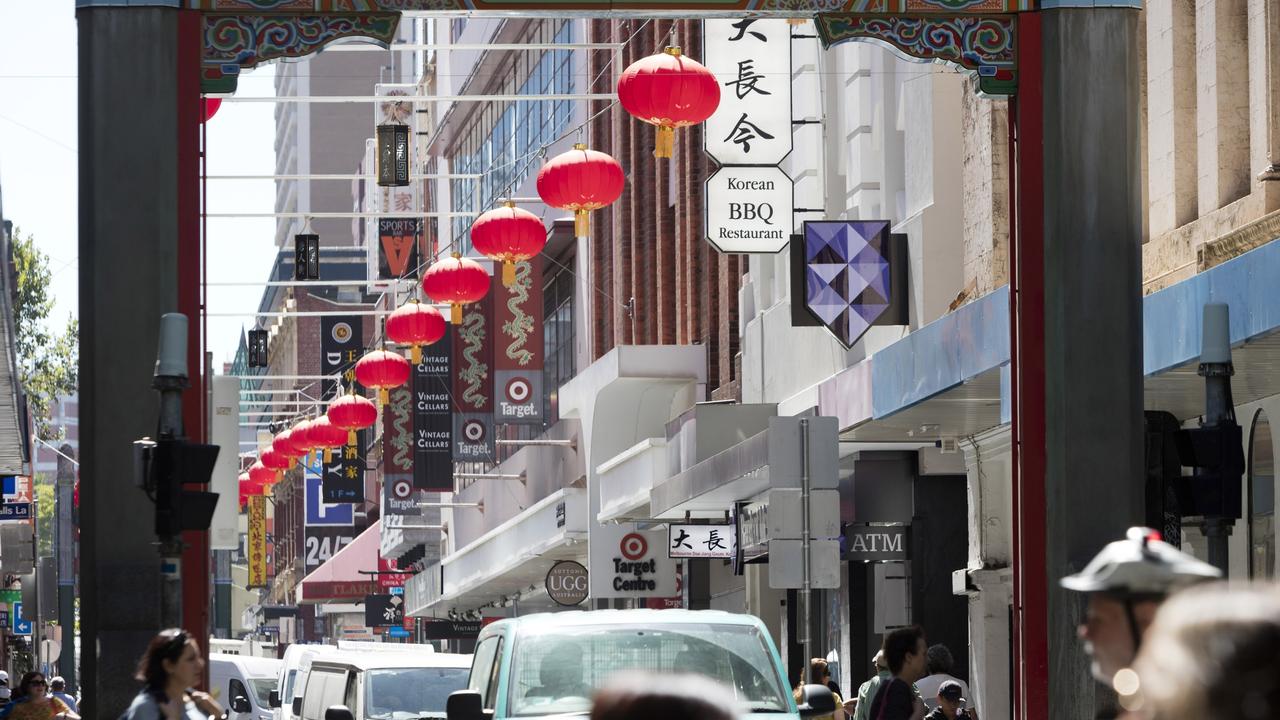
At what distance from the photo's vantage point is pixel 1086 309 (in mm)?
13883

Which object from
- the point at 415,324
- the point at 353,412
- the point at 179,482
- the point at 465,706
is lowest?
the point at 465,706

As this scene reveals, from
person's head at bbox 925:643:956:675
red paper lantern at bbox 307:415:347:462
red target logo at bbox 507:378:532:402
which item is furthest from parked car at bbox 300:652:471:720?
red paper lantern at bbox 307:415:347:462

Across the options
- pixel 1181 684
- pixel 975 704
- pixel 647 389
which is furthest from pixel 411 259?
pixel 1181 684

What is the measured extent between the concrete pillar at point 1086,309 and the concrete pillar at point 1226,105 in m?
3.91

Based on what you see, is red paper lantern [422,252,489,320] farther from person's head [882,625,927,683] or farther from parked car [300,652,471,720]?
person's head [882,625,927,683]

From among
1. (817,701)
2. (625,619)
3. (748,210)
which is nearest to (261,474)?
(748,210)

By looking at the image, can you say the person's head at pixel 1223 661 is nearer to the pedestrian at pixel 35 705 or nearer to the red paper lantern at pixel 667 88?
the pedestrian at pixel 35 705

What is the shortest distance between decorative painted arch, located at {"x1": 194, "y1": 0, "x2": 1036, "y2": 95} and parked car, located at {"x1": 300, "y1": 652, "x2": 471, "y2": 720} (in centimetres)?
800

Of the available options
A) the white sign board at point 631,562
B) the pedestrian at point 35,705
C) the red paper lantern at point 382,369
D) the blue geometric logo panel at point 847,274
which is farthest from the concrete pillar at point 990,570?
the red paper lantern at point 382,369

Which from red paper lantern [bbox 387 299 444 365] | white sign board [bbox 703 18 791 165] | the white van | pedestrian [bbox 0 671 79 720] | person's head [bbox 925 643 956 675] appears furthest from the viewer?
red paper lantern [bbox 387 299 444 365]

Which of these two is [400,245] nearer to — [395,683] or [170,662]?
[395,683]

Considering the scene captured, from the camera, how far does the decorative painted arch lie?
13.7 m

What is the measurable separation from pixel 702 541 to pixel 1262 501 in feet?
45.2

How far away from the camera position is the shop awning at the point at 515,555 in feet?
136
